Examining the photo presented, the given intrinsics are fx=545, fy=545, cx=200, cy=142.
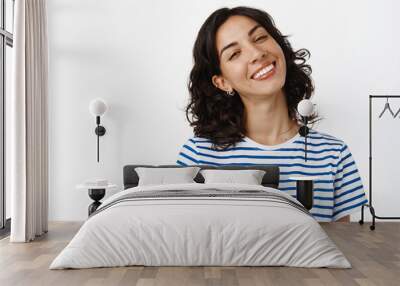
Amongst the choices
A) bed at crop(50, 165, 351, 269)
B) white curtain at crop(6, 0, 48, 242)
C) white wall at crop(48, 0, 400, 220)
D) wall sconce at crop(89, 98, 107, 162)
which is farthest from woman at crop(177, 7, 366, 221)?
bed at crop(50, 165, 351, 269)

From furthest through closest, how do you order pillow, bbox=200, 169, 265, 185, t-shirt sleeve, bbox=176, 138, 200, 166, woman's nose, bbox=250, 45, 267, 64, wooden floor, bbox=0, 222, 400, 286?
t-shirt sleeve, bbox=176, 138, 200, 166 < woman's nose, bbox=250, 45, 267, 64 < pillow, bbox=200, 169, 265, 185 < wooden floor, bbox=0, 222, 400, 286

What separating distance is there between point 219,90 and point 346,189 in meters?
1.63

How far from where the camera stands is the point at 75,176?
598cm

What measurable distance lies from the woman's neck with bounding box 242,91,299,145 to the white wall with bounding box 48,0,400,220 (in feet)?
1.70

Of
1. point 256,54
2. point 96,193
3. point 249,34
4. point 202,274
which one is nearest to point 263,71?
point 256,54

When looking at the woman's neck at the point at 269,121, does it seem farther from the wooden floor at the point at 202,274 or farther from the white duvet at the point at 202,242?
the white duvet at the point at 202,242

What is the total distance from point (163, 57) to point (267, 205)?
2835mm

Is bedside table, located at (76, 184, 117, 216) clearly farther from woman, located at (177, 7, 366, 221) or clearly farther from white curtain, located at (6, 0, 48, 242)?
woman, located at (177, 7, 366, 221)

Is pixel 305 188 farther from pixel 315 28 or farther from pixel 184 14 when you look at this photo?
pixel 184 14

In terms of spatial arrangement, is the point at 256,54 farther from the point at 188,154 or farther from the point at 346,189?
the point at 346,189

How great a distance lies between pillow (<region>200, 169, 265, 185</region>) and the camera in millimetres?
5098

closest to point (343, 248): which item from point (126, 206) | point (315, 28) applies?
point (126, 206)

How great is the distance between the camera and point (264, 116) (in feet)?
18.1

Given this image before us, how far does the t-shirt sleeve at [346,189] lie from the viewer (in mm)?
5488
